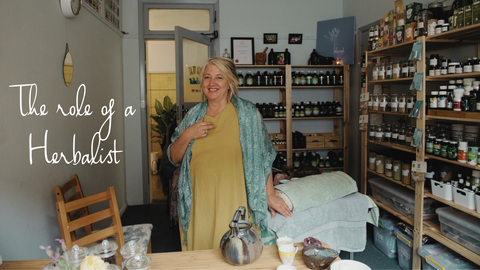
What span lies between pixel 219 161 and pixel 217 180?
10 cm

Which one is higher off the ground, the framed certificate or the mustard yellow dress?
the framed certificate

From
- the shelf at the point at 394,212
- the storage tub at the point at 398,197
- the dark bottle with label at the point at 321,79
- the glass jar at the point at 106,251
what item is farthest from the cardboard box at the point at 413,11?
the glass jar at the point at 106,251

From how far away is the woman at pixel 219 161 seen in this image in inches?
70.4

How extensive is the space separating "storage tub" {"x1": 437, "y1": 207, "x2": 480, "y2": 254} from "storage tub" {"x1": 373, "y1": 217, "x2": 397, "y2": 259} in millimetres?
545

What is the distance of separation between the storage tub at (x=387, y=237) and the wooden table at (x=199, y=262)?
192cm

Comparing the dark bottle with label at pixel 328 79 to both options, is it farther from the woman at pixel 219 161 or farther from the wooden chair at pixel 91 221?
the wooden chair at pixel 91 221

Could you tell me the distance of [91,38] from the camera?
3213mm

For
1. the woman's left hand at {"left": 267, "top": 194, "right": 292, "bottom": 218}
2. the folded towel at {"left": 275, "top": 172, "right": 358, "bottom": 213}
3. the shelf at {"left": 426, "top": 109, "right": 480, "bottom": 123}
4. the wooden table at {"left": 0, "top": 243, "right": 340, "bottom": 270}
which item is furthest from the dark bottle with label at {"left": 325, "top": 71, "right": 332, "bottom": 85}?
the wooden table at {"left": 0, "top": 243, "right": 340, "bottom": 270}

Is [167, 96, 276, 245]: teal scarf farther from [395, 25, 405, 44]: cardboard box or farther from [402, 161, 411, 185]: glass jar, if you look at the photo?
[395, 25, 405, 44]: cardboard box

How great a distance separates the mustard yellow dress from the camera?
1789mm

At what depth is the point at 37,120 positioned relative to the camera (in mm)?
2148

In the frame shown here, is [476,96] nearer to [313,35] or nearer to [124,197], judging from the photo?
[313,35]

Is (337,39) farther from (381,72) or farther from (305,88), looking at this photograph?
(381,72)

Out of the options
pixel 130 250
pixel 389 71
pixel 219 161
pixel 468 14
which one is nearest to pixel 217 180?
pixel 219 161
